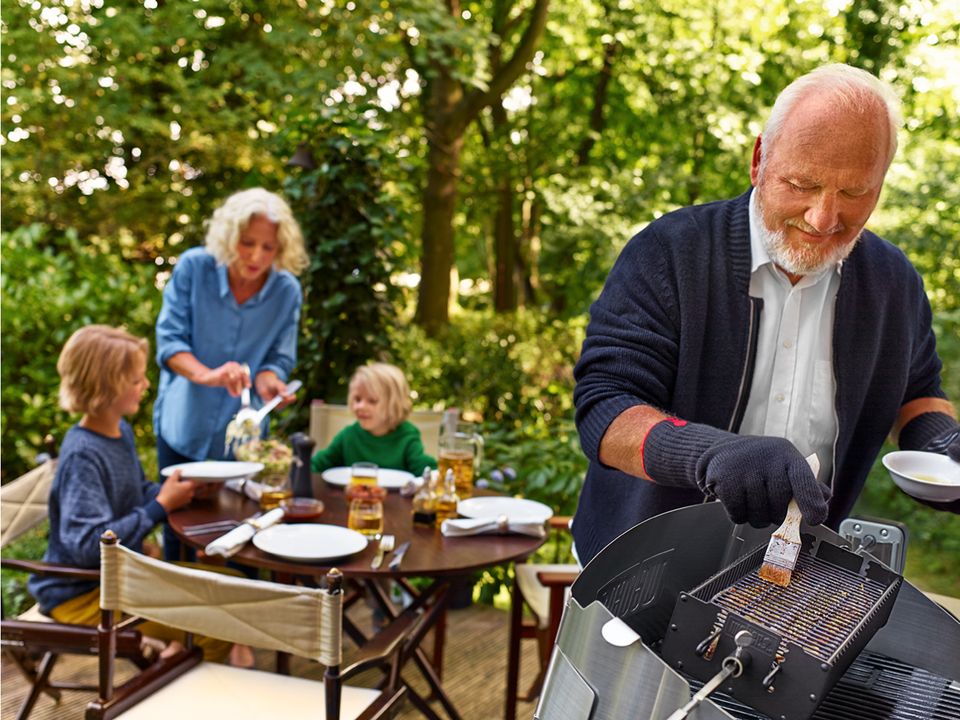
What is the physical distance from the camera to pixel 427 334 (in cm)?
795

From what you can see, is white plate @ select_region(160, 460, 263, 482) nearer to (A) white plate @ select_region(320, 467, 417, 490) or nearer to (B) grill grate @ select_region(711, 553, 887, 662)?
(A) white plate @ select_region(320, 467, 417, 490)

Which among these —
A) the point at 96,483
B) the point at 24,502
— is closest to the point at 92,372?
the point at 96,483

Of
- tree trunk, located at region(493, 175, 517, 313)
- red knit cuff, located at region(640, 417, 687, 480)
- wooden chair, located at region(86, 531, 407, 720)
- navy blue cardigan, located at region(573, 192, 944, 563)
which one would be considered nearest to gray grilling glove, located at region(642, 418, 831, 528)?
red knit cuff, located at region(640, 417, 687, 480)

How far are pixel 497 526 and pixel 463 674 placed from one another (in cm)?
120

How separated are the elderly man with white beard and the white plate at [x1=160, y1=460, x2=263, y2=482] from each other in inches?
57.4

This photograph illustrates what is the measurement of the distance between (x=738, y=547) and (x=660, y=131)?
9253 mm

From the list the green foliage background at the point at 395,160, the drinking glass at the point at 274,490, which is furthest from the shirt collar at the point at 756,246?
the green foliage background at the point at 395,160

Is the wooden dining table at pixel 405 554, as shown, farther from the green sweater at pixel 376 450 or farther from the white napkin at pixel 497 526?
the green sweater at pixel 376 450

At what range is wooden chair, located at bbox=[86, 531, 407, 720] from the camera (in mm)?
1840

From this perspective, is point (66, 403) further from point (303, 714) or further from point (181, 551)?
point (303, 714)

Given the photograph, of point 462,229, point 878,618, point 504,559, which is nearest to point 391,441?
point 504,559

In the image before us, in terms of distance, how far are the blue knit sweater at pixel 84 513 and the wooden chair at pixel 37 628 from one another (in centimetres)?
7

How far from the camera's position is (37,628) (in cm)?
228

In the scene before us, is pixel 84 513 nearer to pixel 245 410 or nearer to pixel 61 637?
pixel 61 637
